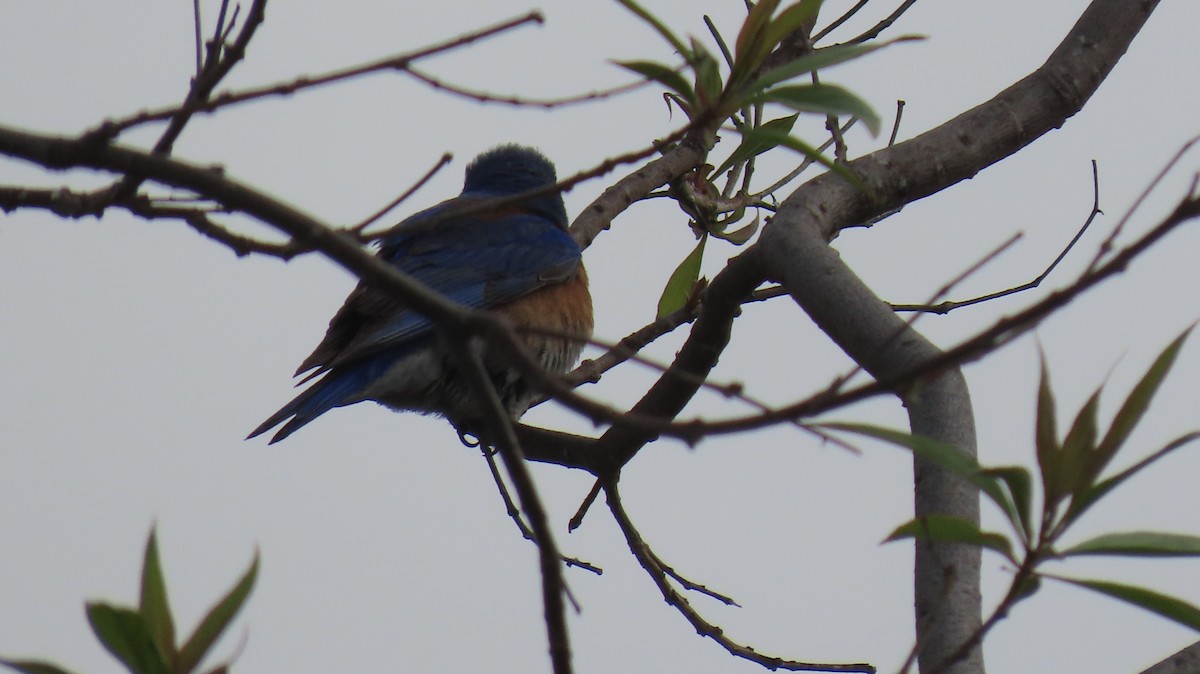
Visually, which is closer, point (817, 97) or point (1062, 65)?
point (817, 97)

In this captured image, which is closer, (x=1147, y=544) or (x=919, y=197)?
(x=1147, y=544)

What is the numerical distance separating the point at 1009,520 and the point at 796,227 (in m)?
1.16

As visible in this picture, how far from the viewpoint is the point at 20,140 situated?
1.53 meters

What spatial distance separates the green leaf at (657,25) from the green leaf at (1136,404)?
34.6 inches

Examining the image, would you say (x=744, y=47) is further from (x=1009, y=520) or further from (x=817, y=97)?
(x=1009, y=520)

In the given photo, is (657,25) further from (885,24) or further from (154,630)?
(885,24)

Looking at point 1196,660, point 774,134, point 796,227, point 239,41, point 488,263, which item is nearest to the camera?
point 239,41

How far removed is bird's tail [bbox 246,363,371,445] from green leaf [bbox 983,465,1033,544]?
2980mm

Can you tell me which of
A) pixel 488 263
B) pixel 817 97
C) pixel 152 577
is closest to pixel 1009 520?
pixel 817 97

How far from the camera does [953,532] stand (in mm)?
1604

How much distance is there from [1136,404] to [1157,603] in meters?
0.26

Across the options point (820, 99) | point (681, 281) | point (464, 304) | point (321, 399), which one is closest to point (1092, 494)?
point (820, 99)

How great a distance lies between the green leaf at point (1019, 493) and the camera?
1.52m

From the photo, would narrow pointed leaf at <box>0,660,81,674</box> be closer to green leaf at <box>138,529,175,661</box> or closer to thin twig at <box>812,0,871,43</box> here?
green leaf at <box>138,529,175,661</box>
